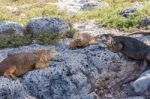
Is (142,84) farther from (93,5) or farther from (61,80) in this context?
(93,5)

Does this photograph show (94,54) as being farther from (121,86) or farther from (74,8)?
(74,8)

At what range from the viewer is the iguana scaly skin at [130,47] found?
9.00m

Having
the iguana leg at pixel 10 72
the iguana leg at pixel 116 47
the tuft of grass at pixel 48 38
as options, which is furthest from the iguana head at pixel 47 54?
the tuft of grass at pixel 48 38

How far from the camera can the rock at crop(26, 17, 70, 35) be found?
11.1 metres

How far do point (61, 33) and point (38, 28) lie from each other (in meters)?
0.62

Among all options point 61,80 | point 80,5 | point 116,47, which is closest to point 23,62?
point 61,80

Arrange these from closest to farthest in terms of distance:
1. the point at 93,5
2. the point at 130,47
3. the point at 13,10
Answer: the point at 130,47 < the point at 93,5 < the point at 13,10

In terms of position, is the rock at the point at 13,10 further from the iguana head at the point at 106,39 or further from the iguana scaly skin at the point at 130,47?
the iguana scaly skin at the point at 130,47

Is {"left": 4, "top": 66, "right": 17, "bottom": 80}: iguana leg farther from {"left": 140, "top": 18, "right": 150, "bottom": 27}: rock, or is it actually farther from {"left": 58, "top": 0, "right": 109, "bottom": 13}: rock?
{"left": 58, "top": 0, "right": 109, "bottom": 13}: rock

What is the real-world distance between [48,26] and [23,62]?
266 cm

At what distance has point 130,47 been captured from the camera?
30.4 feet

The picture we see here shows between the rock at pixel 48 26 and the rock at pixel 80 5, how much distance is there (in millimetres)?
3023


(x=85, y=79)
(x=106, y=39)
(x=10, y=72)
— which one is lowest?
(x=85, y=79)

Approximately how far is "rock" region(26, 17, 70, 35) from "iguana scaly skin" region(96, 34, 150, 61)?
1669 millimetres
